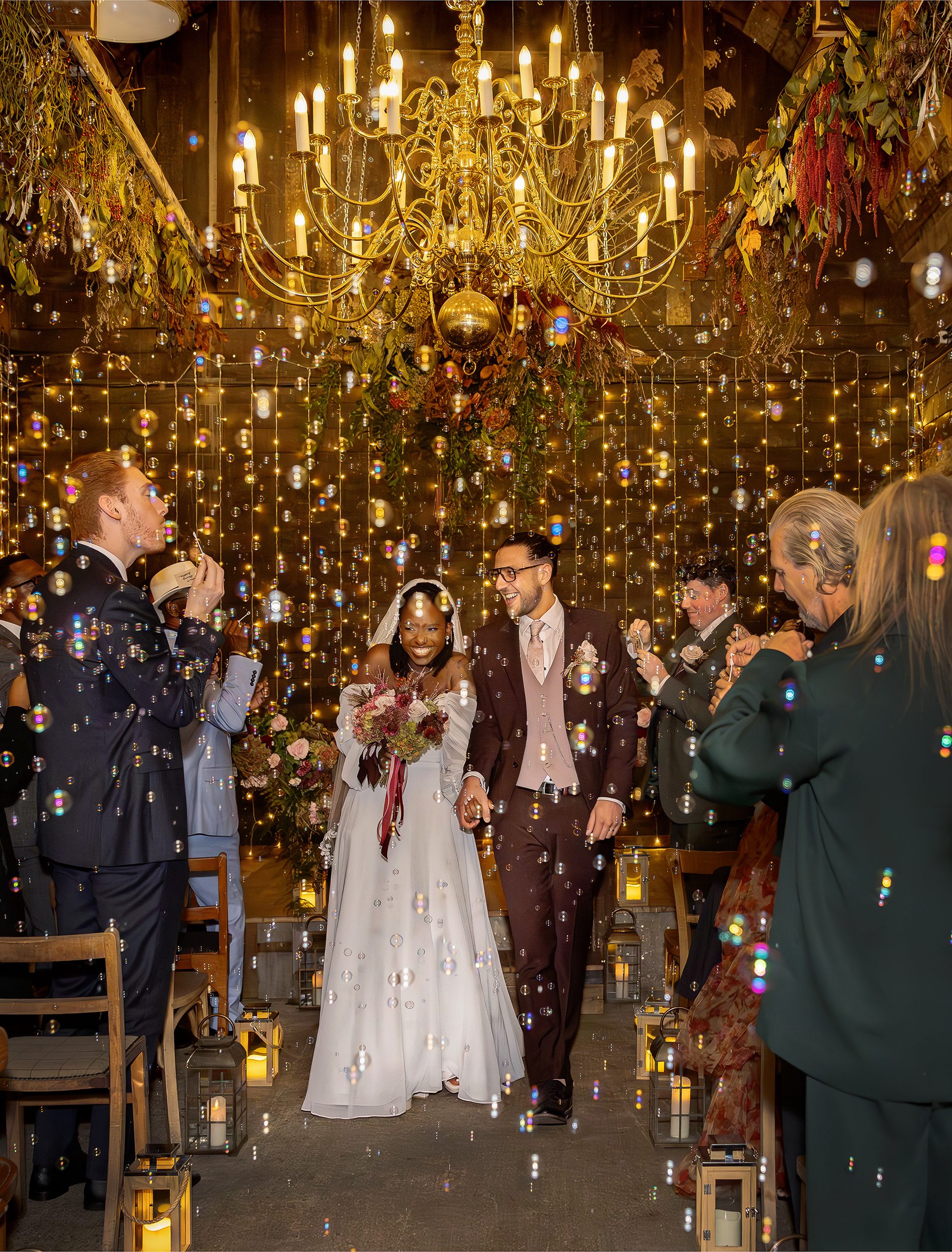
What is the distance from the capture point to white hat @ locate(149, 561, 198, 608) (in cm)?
462

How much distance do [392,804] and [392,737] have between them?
0.25 m

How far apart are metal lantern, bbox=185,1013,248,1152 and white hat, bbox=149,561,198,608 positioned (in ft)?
6.39

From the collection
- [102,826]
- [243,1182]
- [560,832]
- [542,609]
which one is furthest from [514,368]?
[243,1182]

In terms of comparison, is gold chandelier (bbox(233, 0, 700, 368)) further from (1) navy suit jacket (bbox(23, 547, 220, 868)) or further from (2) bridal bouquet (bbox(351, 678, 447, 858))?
(1) navy suit jacket (bbox(23, 547, 220, 868))

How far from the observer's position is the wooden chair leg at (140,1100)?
2.95 meters

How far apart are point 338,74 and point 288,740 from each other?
218 inches

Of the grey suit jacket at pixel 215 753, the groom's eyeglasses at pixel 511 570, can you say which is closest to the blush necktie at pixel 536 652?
the groom's eyeglasses at pixel 511 570

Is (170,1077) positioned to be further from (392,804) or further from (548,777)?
(548,777)

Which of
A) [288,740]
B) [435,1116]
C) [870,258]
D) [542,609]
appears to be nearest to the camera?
[435,1116]

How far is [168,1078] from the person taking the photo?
3.44 meters

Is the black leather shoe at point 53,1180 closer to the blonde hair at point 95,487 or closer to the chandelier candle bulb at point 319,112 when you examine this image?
the blonde hair at point 95,487

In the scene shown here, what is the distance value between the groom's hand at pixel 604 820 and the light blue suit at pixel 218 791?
144 cm

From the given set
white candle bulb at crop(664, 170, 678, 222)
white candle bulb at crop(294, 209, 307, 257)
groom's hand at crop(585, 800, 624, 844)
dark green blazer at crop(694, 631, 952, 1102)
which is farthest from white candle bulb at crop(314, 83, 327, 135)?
dark green blazer at crop(694, 631, 952, 1102)

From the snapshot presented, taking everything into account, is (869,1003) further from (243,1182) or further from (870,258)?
(870,258)
